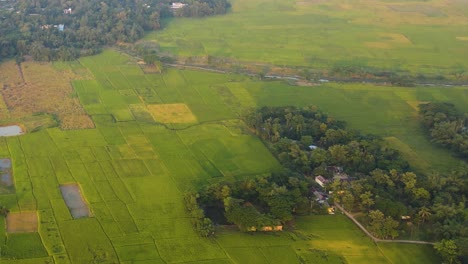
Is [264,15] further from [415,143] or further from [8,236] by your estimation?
[8,236]

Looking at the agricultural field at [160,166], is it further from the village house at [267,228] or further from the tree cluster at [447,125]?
the tree cluster at [447,125]

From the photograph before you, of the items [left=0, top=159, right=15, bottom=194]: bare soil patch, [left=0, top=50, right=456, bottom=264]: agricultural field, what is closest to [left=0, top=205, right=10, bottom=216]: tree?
[left=0, top=50, right=456, bottom=264]: agricultural field

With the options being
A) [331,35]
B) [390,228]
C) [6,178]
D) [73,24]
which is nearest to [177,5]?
[73,24]

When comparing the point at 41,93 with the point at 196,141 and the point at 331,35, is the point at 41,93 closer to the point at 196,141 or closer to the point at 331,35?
the point at 196,141

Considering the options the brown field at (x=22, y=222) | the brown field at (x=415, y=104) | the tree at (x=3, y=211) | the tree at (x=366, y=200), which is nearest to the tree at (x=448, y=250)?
the tree at (x=366, y=200)

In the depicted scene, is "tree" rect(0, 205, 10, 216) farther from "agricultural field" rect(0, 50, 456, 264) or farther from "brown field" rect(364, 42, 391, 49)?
"brown field" rect(364, 42, 391, 49)

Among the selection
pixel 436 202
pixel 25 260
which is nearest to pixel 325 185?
pixel 436 202
